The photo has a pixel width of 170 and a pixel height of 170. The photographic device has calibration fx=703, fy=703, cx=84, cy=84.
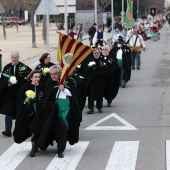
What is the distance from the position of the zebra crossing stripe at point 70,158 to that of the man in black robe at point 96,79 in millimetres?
3932

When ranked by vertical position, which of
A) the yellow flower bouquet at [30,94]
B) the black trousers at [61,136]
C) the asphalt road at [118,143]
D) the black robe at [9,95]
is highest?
the yellow flower bouquet at [30,94]

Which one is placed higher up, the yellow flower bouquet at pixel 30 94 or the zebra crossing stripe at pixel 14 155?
the yellow flower bouquet at pixel 30 94

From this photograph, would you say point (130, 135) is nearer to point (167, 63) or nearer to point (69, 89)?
point (69, 89)

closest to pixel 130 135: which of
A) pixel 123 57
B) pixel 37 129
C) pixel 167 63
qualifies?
pixel 37 129

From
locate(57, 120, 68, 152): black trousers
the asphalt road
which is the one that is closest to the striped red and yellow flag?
locate(57, 120, 68, 152): black trousers

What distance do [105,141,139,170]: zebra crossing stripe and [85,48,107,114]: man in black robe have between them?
3.92 m

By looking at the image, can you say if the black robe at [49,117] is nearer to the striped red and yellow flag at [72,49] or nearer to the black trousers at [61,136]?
the black trousers at [61,136]

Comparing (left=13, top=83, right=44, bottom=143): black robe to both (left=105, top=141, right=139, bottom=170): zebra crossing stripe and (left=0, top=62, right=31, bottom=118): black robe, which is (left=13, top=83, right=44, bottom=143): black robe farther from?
(left=0, top=62, right=31, bottom=118): black robe

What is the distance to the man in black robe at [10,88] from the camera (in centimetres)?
1351

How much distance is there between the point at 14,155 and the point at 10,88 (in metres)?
2.19

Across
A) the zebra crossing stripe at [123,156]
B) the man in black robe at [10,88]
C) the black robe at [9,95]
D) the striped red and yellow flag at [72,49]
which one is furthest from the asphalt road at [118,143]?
the striped red and yellow flag at [72,49]

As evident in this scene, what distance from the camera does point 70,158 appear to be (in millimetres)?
11375

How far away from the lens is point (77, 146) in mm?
12586

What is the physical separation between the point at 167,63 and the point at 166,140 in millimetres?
20013
